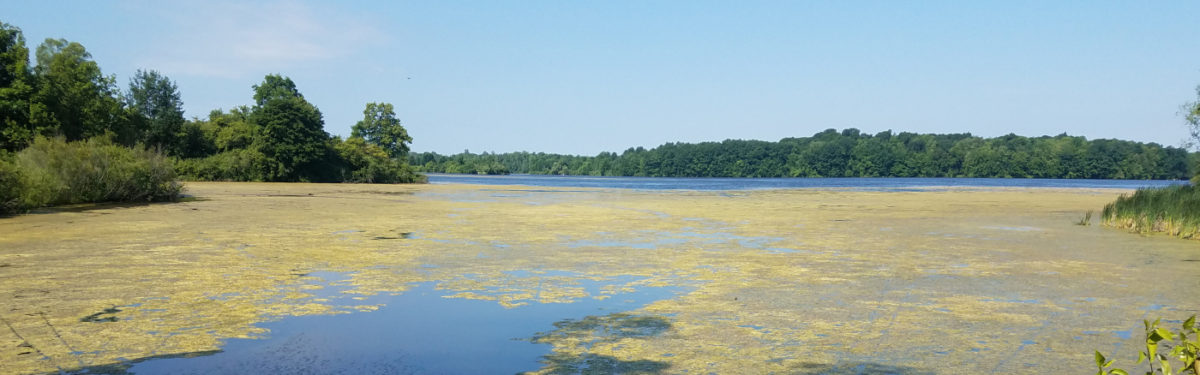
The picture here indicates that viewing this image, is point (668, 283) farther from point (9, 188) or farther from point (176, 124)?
point (176, 124)

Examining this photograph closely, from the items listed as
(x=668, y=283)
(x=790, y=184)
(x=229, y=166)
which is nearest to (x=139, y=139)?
(x=229, y=166)

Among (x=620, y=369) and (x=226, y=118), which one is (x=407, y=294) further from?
(x=226, y=118)

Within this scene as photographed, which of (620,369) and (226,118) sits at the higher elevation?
(226,118)

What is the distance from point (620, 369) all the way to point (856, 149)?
16075 cm

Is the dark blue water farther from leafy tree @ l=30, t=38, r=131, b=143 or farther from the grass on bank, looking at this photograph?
the grass on bank

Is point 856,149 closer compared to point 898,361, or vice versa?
point 898,361

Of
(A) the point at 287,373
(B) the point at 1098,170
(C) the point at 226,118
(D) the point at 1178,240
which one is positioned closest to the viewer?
(A) the point at 287,373

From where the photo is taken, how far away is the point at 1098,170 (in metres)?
133

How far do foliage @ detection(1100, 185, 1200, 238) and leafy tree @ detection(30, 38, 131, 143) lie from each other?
39053mm

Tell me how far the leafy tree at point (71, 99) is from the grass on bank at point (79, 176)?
38.3ft

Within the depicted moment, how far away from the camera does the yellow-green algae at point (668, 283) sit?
18.4 feet

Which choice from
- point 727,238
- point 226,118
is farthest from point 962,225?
point 226,118

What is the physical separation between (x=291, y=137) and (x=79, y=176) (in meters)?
35.2

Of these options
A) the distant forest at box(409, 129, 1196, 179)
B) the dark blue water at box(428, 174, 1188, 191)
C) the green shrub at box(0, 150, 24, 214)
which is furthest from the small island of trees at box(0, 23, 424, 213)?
the distant forest at box(409, 129, 1196, 179)
